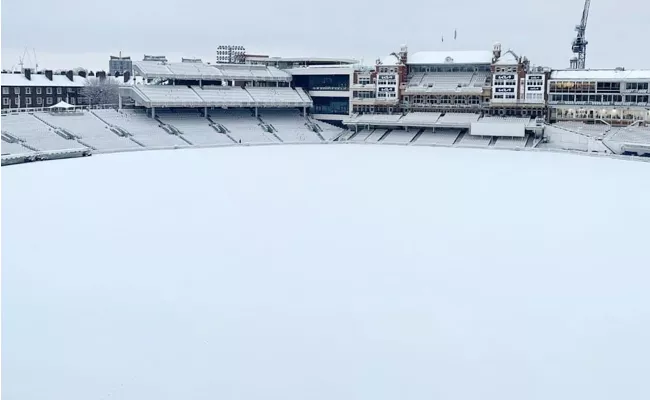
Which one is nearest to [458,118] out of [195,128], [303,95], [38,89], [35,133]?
[303,95]

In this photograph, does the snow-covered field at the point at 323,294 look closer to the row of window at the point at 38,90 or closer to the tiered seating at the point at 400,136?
the tiered seating at the point at 400,136

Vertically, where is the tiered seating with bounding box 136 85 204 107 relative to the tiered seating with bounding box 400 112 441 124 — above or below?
above

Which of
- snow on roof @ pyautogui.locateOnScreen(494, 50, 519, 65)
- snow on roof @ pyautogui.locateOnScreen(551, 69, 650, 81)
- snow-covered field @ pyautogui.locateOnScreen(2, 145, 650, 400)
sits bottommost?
snow-covered field @ pyautogui.locateOnScreen(2, 145, 650, 400)

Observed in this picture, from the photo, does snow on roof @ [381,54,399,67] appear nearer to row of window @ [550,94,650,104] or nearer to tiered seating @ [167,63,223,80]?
row of window @ [550,94,650,104]

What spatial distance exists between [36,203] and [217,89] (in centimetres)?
3365

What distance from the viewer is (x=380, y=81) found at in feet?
194

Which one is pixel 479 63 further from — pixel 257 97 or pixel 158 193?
pixel 158 193

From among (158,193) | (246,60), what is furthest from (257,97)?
(158,193)

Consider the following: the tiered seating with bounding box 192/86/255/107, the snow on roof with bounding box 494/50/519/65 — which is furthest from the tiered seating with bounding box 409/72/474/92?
the tiered seating with bounding box 192/86/255/107

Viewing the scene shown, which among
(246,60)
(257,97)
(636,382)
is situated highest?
(246,60)

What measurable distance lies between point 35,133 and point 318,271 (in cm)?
3398

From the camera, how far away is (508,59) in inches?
2153

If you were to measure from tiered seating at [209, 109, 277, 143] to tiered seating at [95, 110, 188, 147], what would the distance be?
5496 mm

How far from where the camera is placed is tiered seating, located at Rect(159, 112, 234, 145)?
165 feet
